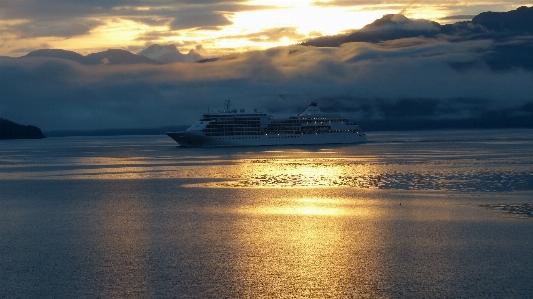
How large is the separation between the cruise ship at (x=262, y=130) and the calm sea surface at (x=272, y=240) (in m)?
72.3

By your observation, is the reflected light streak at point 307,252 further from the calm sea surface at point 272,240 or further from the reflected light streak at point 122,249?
the reflected light streak at point 122,249

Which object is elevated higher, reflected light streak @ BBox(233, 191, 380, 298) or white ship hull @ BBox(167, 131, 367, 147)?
white ship hull @ BBox(167, 131, 367, 147)

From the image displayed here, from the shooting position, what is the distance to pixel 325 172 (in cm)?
5812

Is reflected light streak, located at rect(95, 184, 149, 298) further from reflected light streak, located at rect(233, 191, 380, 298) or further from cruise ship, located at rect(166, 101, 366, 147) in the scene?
cruise ship, located at rect(166, 101, 366, 147)

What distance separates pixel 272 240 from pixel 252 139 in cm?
9764

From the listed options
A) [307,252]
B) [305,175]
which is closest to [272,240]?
[307,252]

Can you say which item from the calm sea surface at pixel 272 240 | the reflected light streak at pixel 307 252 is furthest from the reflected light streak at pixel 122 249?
the reflected light streak at pixel 307 252

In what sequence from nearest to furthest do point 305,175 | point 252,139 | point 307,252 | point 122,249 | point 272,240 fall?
1. point 307,252
2. point 122,249
3. point 272,240
4. point 305,175
5. point 252,139

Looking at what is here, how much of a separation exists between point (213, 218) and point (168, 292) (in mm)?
13154

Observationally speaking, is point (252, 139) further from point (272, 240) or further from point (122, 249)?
point (122, 249)

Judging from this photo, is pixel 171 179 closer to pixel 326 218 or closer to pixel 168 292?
pixel 326 218

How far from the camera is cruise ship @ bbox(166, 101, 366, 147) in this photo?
119m

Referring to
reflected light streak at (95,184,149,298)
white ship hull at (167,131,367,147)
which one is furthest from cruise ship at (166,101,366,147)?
reflected light streak at (95,184,149,298)

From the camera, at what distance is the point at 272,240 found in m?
24.7
